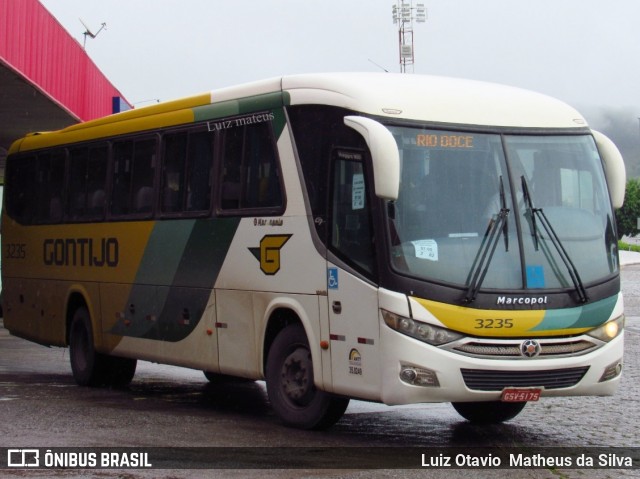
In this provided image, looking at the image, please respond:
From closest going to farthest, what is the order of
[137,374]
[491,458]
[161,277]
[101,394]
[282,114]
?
[491,458] → [282,114] → [161,277] → [101,394] → [137,374]

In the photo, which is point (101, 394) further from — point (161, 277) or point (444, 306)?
point (444, 306)

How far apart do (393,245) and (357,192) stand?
24.9 inches

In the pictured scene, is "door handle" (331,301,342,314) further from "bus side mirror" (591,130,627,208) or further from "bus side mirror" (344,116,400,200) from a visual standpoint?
"bus side mirror" (591,130,627,208)

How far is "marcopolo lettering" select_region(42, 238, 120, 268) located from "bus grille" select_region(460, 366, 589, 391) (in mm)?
5960

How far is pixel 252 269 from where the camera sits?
12.4 meters

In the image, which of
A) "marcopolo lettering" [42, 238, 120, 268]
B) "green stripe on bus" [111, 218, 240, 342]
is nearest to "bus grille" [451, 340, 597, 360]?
Result: "green stripe on bus" [111, 218, 240, 342]

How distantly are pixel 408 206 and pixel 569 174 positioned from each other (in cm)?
153

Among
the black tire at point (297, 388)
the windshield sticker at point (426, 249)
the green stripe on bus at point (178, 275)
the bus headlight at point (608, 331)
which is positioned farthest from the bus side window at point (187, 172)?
the bus headlight at point (608, 331)

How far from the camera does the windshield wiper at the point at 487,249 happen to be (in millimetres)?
10500

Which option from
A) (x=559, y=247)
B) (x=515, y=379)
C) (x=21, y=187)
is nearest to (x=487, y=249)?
(x=559, y=247)

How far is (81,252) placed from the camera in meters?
16.2

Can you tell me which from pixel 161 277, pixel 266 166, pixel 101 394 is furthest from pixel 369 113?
pixel 101 394

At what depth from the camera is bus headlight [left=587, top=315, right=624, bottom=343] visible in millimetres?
11000

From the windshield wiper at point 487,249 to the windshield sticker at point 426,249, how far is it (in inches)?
12.3
